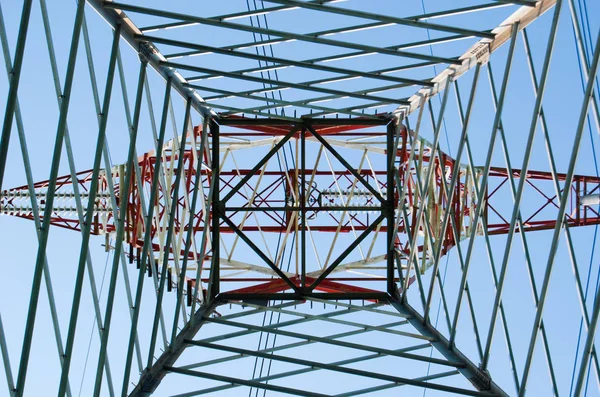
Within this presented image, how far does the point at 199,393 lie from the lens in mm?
14977

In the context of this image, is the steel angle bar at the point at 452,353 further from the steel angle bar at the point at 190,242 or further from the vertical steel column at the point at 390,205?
the steel angle bar at the point at 190,242

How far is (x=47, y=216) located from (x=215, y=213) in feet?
35.3

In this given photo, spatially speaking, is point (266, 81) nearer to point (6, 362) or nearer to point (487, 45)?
point (487, 45)

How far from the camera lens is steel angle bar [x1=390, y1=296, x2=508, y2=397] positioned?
1360 centimetres

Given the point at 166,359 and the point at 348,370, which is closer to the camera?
the point at 348,370

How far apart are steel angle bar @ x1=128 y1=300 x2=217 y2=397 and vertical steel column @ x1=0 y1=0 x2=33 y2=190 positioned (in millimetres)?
5785

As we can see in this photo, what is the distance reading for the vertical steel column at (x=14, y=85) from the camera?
31.3ft

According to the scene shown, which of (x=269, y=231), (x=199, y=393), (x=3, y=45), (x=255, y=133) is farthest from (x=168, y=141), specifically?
(x=3, y=45)

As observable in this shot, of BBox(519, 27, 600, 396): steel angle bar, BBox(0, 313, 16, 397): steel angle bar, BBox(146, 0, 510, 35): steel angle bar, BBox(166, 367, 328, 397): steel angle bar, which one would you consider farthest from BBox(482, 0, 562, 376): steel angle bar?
BBox(0, 313, 16, 397): steel angle bar

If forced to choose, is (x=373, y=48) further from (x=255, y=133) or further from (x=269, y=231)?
(x=269, y=231)

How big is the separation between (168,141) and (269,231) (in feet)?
14.1

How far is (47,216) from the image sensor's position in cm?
1061

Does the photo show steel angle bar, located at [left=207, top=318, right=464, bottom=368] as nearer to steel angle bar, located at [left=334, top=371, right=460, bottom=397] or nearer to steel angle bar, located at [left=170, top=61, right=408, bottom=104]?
steel angle bar, located at [left=334, top=371, right=460, bottom=397]

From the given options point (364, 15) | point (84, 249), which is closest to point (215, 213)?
point (84, 249)
